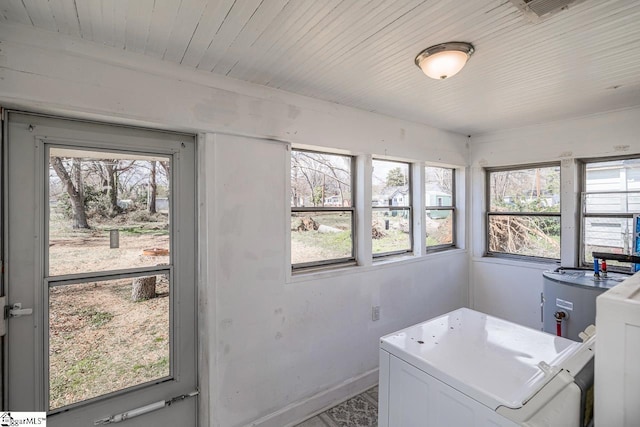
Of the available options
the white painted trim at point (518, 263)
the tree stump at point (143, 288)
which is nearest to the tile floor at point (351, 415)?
the tree stump at point (143, 288)

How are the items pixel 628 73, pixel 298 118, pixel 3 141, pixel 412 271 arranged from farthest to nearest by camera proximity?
pixel 412 271 < pixel 298 118 < pixel 628 73 < pixel 3 141

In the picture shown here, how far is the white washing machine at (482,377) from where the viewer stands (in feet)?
2.79

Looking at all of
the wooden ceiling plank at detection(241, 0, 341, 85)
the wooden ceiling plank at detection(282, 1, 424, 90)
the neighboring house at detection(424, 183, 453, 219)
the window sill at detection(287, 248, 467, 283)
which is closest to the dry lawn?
the window sill at detection(287, 248, 467, 283)

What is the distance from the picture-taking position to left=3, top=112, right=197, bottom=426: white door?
1.51 meters

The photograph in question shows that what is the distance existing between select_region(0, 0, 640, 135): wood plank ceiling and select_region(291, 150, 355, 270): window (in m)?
0.58

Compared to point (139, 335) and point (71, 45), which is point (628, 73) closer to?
point (71, 45)

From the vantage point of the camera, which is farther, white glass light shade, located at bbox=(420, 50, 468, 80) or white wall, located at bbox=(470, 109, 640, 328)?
white wall, located at bbox=(470, 109, 640, 328)

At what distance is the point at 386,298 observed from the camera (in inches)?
111

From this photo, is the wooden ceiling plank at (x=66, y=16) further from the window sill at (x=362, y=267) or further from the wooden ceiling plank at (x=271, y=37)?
the window sill at (x=362, y=267)

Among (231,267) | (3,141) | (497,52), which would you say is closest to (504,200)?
(497,52)

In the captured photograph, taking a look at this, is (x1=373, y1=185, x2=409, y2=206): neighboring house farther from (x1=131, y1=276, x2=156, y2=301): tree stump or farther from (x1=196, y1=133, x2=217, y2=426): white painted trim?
(x1=131, y1=276, x2=156, y2=301): tree stump

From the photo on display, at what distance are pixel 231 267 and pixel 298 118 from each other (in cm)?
123

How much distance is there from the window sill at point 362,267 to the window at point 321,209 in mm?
103

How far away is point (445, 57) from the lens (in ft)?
5.24
